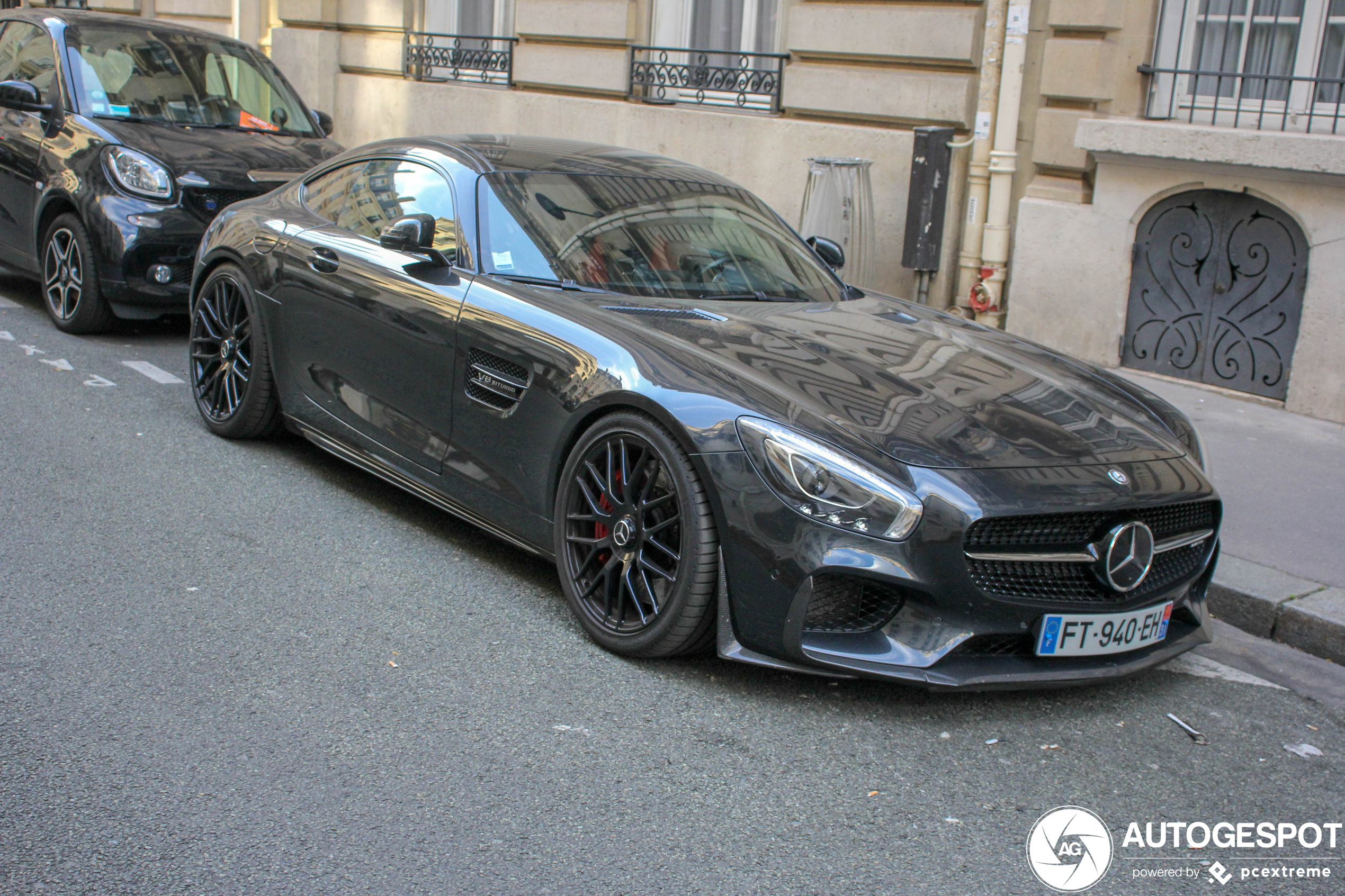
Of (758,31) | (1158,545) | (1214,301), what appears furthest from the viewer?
(758,31)

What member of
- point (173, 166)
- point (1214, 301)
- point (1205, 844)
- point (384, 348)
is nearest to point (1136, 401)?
point (1205, 844)

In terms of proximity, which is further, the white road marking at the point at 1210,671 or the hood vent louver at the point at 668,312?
the hood vent louver at the point at 668,312

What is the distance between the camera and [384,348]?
188 inches

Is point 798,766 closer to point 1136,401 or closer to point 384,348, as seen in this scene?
point 1136,401

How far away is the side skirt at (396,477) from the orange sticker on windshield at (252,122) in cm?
386

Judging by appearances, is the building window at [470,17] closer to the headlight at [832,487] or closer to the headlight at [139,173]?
the headlight at [139,173]

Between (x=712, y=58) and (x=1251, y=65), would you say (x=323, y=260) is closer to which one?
(x=1251, y=65)

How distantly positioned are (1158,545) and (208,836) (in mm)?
2647

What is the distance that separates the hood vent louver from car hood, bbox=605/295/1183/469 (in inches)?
1.6

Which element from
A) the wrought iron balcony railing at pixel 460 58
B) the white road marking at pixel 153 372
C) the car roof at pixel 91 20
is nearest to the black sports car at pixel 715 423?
the white road marking at pixel 153 372

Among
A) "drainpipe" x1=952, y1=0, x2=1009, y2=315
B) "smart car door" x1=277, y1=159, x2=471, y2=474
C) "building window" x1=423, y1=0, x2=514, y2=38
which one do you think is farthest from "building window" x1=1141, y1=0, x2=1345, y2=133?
"building window" x1=423, y1=0, x2=514, y2=38

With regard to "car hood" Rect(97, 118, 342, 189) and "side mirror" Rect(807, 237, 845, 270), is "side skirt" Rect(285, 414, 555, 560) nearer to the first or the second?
"side mirror" Rect(807, 237, 845, 270)

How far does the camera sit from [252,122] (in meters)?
8.69

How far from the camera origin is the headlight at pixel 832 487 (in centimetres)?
342
